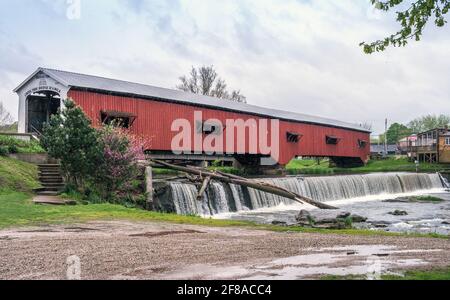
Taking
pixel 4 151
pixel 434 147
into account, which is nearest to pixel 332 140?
pixel 434 147

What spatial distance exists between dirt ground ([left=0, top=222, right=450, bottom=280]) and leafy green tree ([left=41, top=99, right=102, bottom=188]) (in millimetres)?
6498

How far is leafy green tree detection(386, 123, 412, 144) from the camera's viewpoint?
10038 cm

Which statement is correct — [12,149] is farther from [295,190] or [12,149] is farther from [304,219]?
[295,190]

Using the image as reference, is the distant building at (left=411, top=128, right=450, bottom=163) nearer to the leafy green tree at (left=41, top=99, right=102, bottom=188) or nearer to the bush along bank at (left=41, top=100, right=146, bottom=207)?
the bush along bank at (left=41, top=100, right=146, bottom=207)

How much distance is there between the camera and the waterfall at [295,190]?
69.7ft

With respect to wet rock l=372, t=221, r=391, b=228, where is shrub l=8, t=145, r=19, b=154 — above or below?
above

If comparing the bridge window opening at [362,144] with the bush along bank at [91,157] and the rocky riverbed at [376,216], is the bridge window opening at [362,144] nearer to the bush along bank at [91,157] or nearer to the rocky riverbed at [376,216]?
the rocky riverbed at [376,216]

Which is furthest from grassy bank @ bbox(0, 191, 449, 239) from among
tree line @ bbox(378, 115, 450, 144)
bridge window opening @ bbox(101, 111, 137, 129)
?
tree line @ bbox(378, 115, 450, 144)

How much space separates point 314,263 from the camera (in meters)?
7.35
